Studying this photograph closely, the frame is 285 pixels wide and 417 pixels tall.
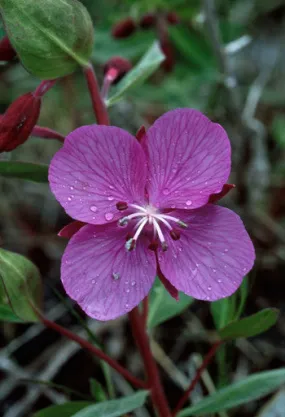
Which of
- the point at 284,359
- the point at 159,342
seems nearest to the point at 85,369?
the point at 159,342

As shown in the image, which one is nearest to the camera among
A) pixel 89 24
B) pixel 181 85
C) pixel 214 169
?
pixel 214 169

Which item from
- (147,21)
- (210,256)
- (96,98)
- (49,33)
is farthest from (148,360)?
(147,21)

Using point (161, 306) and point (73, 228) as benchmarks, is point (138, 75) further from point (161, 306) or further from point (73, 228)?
point (161, 306)

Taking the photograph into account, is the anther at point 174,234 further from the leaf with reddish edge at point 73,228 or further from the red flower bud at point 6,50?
the red flower bud at point 6,50

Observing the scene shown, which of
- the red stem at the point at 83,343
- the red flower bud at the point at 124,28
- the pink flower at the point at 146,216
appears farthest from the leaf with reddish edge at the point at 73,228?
the red flower bud at the point at 124,28

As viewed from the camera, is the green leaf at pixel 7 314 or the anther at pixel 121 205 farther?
the green leaf at pixel 7 314

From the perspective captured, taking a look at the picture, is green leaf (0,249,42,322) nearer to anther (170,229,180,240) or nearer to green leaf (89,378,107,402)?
green leaf (89,378,107,402)

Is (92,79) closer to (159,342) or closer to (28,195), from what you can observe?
(159,342)

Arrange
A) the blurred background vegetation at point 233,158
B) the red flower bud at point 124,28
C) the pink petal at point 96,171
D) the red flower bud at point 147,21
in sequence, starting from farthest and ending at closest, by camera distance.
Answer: the red flower bud at point 147,21, the red flower bud at point 124,28, the blurred background vegetation at point 233,158, the pink petal at point 96,171
